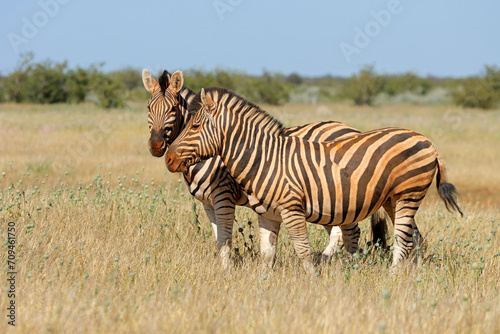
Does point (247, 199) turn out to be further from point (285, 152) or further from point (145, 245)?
point (145, 245)

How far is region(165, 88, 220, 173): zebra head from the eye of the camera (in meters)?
5.18

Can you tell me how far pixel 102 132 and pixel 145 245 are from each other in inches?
586

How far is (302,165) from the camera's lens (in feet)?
18.0

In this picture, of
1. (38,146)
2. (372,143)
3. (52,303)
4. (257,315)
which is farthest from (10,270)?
(38,146)

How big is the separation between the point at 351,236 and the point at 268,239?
124 centimetres

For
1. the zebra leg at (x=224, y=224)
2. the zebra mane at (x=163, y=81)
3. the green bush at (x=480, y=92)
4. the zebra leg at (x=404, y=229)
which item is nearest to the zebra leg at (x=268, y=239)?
the zebra leg at (x=224, y=224)

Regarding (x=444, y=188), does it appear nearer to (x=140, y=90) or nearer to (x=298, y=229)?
(x=298, y=229)

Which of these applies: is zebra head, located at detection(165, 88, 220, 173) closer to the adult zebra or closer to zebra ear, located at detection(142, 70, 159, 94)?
the adult zebra

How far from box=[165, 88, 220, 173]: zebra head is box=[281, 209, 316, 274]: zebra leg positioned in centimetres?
93

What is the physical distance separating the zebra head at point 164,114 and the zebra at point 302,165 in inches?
17.8

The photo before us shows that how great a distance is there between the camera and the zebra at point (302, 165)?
5324mm

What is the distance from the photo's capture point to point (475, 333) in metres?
3.85

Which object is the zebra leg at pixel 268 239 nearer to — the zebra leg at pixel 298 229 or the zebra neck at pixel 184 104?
the zebra leg at pixel 298 229

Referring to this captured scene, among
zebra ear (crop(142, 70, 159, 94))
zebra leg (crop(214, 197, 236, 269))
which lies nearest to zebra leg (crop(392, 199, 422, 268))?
zebra leg (crop(214, 197, 236, 269))
